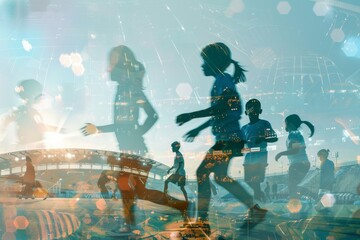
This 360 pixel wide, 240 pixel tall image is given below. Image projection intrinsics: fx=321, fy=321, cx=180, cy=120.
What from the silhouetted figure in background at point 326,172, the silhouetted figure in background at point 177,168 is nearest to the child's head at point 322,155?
the silhouetted figure in background at point 326,172

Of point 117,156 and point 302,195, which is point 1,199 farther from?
point 302,195

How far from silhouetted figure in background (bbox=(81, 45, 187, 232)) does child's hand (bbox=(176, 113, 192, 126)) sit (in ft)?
5.24

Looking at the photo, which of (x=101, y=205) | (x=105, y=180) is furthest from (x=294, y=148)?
(x=101, y=205)

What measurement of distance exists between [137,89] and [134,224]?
2228mm

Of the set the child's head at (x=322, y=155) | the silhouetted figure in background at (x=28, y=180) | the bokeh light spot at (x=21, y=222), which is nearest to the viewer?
the bokeh light spot at (x=21, y=222)

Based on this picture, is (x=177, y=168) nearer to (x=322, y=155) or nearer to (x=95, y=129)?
(x=95, y=129)

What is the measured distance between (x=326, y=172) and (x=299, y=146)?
1.01 meters

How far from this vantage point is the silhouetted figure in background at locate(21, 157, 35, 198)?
5.96 metres

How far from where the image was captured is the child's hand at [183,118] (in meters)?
3.42

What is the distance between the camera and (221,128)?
375cm

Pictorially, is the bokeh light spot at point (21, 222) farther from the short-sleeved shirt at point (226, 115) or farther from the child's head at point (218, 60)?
the child's head at point (218, 60)

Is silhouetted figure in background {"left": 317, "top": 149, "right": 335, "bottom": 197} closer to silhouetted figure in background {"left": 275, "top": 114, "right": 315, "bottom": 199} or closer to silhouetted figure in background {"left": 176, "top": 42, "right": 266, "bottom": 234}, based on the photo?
silhouetted figure in background {"left": 275, "top": 114, "right": 315, "bottom": 199}

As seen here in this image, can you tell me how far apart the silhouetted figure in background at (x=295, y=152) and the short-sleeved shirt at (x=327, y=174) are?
2.11ft

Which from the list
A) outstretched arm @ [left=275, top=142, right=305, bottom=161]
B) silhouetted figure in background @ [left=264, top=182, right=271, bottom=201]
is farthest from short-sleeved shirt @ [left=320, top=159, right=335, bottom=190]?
silhouetted figure in background @ [left=264, top=182, right=271, bottom=201]
